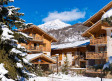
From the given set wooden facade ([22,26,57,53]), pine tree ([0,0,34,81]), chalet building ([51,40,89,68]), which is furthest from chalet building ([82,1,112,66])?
pine tree ([0,0,34,81])

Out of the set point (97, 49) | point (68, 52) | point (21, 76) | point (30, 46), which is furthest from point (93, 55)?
point (21, 76)

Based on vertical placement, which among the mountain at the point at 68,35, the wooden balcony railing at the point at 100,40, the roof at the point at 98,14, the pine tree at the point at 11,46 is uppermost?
the mountain at the point at 68,35

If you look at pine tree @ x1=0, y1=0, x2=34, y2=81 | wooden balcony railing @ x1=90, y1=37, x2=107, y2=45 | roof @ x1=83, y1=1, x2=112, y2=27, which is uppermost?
roof @ x1=83, y1=1, x2=112, y2=27

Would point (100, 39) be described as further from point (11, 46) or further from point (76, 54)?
point (11, 46)

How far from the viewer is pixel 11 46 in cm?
845

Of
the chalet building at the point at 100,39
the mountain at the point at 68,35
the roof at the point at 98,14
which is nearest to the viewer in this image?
the chalet building at the point at 100,39

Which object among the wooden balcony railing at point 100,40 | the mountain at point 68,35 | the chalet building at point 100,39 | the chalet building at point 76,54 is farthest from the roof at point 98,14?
the mountain at point 68,35

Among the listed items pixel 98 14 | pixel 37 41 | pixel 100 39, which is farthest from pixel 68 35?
pixel 100 39

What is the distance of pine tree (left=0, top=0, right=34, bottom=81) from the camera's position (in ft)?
26.1

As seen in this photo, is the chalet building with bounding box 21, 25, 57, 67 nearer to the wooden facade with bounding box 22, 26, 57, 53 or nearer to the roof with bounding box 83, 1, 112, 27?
the wooden facade with bounding box 22, 26, 57, 53

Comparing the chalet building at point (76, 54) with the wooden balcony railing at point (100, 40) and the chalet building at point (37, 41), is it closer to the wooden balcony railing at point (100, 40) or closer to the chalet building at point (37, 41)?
the chalet building at point (37, 41)

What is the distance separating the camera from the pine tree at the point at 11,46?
314 inches

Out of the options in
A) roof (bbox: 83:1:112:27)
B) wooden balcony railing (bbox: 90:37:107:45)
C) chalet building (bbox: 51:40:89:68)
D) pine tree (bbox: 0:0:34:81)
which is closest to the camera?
pine tree (bbox: 0:0:34:81)

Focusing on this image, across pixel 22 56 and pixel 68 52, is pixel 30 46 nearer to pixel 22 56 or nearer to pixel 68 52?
pixel 68 52
